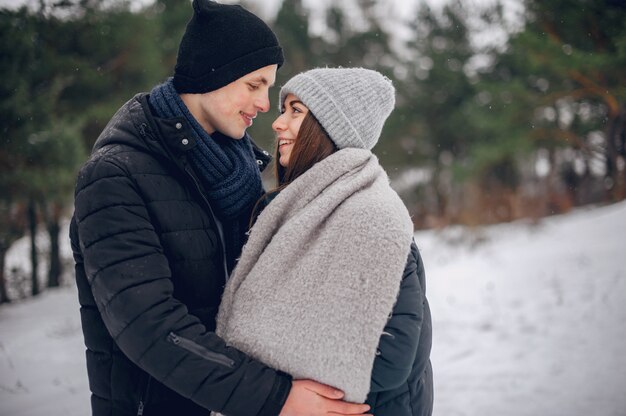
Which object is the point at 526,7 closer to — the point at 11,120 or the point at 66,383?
the point at 11,120

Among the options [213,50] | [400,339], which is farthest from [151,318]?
[213,50]

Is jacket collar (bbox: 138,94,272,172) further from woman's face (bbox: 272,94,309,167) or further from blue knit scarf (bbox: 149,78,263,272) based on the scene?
woman's face (bbox: 272,94,309,167)

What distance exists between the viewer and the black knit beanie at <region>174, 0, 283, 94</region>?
5.61ft

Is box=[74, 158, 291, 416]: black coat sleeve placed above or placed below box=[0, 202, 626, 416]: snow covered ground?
above

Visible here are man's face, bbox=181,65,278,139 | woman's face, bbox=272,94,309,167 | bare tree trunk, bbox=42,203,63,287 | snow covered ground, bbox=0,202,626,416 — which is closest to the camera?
man's face, bbox=181,65,278,139

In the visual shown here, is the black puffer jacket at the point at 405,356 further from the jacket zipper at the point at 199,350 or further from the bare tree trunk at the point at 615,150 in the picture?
the bare tree trunk at the point at 615,150

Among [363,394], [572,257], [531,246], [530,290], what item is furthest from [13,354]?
[531,246]

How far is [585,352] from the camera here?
4508 millimetres

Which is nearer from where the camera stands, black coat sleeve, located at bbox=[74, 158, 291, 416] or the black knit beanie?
black coat sleeve, located at bbox=[74, 158, 291, 416]

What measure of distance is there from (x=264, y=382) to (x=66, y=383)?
3.87 meters

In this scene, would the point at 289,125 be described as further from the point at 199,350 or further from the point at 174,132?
the point at 199,350

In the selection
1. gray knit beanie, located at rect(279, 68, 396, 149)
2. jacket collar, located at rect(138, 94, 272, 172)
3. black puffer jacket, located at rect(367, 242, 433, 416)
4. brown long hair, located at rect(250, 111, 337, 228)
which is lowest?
black puffer jacket, located at rect(367, 242, 433, 416)

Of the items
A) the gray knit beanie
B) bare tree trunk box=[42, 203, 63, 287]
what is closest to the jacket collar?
the gray knit beanie

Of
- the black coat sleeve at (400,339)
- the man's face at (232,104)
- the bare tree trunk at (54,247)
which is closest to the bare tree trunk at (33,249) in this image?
the bare tree trunk at (54,247)
